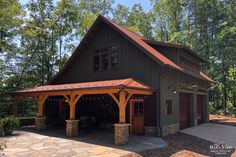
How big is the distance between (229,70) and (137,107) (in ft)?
69.2

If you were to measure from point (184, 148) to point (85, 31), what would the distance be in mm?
22956

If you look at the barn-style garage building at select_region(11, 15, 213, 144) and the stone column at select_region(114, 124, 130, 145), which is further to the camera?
the barn-style garage building at select_region(11, 15, 213, 144)

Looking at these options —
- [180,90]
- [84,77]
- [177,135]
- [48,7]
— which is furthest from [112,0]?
[177,135]

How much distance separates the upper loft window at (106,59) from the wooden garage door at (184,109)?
4.89 m

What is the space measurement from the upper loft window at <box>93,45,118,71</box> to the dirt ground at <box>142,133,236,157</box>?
18.9ft

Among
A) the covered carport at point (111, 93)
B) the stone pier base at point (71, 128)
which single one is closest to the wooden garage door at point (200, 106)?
the covered carport at point (111, 93)

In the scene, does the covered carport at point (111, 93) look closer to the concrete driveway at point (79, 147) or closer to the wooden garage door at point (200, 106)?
the concrete driveway at point (79, 147)

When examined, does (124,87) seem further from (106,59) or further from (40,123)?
(40,123)

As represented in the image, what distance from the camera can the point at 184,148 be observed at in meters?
10.8

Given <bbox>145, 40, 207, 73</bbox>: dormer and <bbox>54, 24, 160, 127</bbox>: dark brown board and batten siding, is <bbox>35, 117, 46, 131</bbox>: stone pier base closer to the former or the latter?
<bbox>54, 24, 160, 127</bbox>: dark brown board and batten siding

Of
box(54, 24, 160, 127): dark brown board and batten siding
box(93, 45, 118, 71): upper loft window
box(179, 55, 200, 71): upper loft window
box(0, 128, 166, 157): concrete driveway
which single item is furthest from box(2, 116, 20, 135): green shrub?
box(179, 55, 200, 71): upper loft window

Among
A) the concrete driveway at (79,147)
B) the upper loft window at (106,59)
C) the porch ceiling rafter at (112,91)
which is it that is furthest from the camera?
the upper loft window at (106,59)

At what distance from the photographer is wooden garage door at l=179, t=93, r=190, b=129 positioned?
15.9 metres

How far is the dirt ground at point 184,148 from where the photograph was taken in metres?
9.69
